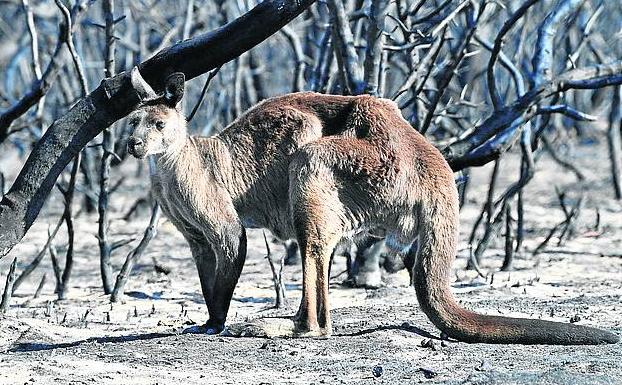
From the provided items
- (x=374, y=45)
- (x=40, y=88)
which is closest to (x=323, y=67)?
(x=374, y=45)

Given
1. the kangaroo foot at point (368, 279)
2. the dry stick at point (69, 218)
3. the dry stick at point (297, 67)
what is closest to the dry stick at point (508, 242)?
the kangaroo foot at point (368, 279)

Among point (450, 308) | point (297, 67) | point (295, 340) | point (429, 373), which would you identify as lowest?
point (429, 373)

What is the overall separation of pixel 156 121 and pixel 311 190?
888 mm

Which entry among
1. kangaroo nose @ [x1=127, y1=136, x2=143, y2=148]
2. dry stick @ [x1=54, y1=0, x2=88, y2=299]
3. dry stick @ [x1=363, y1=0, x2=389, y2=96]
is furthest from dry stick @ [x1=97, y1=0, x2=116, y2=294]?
dry stick @ [x1=363, y1=0, x2=389, y2=96]

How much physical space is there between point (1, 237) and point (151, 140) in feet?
2.96

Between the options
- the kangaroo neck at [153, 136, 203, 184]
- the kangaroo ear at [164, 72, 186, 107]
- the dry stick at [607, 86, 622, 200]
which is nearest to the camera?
the kangaroo ear at [164, 72, 186, 107]

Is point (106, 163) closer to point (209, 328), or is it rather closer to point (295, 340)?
point (209, 328)

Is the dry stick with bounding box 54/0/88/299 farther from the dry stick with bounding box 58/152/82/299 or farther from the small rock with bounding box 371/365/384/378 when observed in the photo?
the small rock with bounding box 371/365/384/378

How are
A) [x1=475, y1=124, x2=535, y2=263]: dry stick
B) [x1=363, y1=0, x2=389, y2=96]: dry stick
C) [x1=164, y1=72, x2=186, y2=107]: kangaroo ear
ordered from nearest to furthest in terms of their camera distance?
[x1=164, y1=72, x2=186, y2=107]: kangaroo ear → [x1=363, y1=0, x2=389, y2=96]: dry stick → [x1=475, y1=124, x2=535, y2=263]: dry stick

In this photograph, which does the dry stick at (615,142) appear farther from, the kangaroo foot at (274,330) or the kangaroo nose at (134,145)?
the kangaroo nose at (134,145)

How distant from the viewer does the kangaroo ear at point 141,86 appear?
5.80 m

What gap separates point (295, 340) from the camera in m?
5.85

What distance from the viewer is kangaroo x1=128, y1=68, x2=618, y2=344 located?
5.83 metres

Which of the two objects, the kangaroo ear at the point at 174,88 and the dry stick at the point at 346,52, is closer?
the kangaroo ear at the point at 174,88
